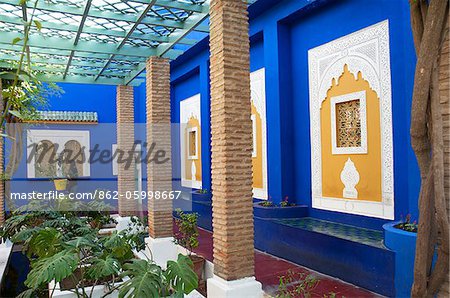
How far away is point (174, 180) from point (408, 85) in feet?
29.3

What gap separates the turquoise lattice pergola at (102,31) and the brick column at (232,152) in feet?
4.90

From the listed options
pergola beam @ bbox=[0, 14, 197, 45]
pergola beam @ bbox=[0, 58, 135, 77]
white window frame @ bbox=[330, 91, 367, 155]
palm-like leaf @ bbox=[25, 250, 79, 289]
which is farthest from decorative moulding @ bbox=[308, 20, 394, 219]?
pergola beam @ bbox=[0, 58, 135, 77]

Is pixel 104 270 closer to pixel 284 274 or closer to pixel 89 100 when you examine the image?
pixel 284 274

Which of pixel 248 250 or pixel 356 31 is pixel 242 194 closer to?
pixel 248 250

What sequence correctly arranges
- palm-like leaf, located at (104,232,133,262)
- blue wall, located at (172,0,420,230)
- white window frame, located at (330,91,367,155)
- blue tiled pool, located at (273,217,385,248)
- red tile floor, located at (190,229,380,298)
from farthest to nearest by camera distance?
white window frame, located at (330,91,367,155) < blue wall, located at (172,0,420,230) < blue tiled pool, located at (273,217,385,248) < red tile floor, located at (190,229,380,298) < palm-like leaf, located at (104,232,133,262)

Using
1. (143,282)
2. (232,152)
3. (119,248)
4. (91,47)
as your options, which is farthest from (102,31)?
(143,282)

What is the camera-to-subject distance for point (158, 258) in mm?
6508

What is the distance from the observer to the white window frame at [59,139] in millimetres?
12355

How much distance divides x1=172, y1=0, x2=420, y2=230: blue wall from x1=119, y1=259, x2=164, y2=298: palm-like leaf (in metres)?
3.65

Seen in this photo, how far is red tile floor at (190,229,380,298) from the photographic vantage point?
4.62 m

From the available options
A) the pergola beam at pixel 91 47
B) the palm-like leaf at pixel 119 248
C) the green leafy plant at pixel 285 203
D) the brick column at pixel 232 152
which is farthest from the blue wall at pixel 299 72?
the palm-like leaf at pixel 119 248

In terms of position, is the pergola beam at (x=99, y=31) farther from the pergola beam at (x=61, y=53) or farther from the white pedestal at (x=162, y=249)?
the white pedestal at (x=162, y=249)

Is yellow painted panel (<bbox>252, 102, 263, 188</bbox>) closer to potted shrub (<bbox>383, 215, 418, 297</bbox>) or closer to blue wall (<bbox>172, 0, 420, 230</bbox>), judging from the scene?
blue wall (<bbox>172, 0, 420, 230</bbox>)

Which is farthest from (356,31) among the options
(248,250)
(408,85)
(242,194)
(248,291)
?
(248,291)
